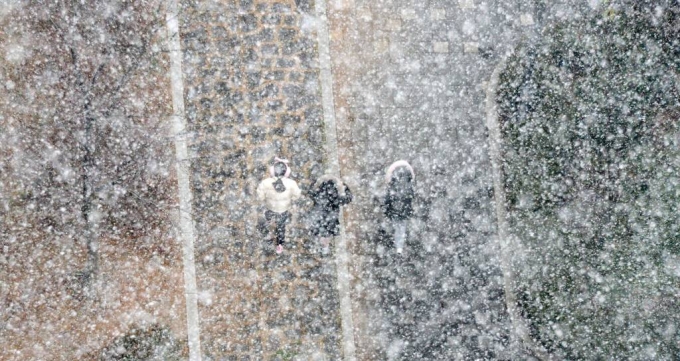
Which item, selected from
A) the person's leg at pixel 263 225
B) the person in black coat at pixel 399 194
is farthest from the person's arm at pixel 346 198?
the person's leg at pixel 263 225

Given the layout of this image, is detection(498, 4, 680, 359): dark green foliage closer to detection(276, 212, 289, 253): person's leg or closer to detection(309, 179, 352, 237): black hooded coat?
detection(309, 179, 352, 237): black hooded coat

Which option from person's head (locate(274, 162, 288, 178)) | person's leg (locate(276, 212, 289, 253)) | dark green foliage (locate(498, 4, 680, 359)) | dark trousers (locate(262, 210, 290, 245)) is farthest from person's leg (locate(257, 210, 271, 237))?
dark green foliage (locate(498, 4, 680, 359))

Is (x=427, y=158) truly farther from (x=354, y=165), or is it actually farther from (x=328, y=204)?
(x=328, y=204)

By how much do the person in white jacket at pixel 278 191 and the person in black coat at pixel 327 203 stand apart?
14.1 inches

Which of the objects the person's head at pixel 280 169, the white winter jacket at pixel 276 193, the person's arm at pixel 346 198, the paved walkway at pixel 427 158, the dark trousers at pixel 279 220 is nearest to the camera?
the person's head at pixel 280 169

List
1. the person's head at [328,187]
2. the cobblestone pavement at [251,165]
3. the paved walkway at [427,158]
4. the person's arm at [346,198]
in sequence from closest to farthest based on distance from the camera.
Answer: the person's head at [328,187] → the person's arm at [346,198] → the cobblestone pavement at [251,165] → the paved walkway at [427,158]

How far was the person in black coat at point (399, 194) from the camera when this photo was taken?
8211 mm

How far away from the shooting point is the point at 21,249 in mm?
8367

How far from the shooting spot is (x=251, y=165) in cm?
870

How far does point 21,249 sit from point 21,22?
11.1 ft

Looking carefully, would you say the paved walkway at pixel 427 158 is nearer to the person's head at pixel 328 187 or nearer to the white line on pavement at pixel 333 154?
the white line on pavement at pixel 333 154

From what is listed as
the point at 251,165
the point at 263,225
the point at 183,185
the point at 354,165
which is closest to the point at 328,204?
the point at 354,165

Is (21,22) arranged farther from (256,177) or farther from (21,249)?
(256,177)

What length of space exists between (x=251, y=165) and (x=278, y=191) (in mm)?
1253
